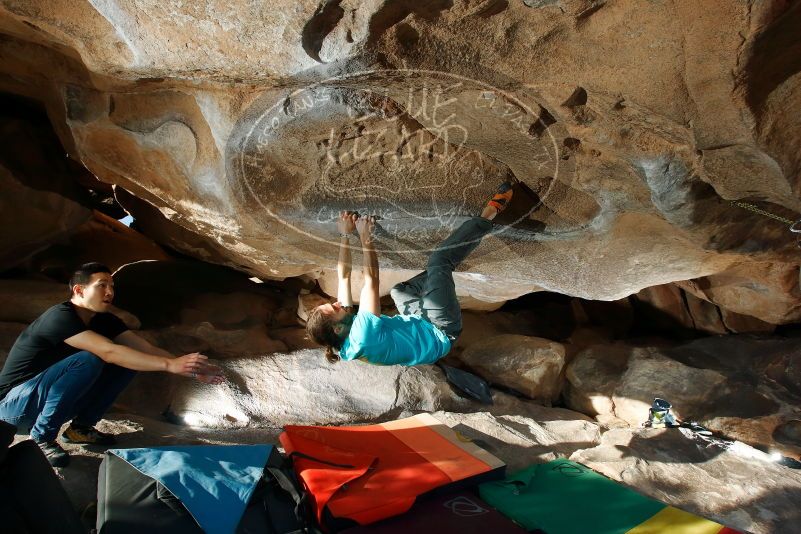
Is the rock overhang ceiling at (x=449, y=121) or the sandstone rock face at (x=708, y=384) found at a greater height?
the rock overhang ceiling at (x=449, y=121)

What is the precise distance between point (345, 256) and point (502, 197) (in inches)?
36.4

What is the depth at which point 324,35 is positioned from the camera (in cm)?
170

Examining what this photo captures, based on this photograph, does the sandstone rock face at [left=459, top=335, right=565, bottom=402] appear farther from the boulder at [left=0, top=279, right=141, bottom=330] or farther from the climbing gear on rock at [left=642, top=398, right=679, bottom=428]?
the boulder at [left=0, top=279, right=141, bottom=330]

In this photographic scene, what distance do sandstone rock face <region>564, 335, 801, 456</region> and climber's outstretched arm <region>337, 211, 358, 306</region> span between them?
3.03m

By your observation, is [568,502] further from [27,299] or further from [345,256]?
[27,299]

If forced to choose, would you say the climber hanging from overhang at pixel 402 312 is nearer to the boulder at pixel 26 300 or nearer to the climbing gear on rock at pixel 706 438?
the climbing gear on rock at pixel 706 438

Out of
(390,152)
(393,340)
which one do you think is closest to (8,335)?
(393,340)

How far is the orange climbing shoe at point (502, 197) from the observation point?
8.82 feet

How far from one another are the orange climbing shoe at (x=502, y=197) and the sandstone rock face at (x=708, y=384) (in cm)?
269

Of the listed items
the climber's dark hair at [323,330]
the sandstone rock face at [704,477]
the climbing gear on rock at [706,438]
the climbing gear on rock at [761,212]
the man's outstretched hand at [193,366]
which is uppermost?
the climbing gear on rock at [761,212]

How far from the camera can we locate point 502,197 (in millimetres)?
2723

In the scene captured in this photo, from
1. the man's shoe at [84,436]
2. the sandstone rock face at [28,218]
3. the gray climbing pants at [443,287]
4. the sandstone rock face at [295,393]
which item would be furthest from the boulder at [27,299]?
the gray climbing pants at [443,287]

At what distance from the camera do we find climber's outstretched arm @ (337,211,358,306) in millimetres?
2518

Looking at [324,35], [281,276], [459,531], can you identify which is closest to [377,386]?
[281,276]
